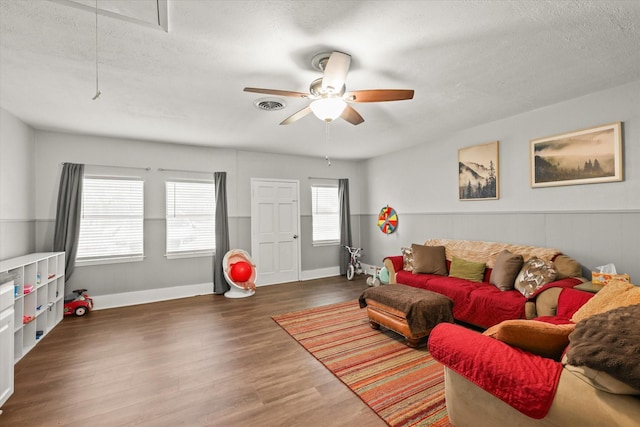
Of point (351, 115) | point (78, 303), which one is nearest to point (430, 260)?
point (351, 115)

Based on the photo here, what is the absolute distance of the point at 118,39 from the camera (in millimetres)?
2098

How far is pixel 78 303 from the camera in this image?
418 cm

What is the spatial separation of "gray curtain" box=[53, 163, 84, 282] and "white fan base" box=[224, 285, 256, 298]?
225cm

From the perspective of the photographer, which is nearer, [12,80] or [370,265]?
[12,80]

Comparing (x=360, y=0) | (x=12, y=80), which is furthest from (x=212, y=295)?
(x=360, y=0)

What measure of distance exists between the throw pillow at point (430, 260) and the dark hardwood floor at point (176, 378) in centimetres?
220

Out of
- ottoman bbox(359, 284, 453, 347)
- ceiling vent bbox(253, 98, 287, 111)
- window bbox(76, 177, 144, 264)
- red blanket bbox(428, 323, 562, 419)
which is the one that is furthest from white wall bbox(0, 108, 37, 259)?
red blanket bbox(428, 323, 562, 419)

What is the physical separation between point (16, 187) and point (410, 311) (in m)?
4.93

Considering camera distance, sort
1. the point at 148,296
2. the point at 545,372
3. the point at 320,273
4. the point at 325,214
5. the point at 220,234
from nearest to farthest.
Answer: the point at 545,372 → the point at 148,296 → the point at 220,234 → the point at 320,273 → the point at 325,214

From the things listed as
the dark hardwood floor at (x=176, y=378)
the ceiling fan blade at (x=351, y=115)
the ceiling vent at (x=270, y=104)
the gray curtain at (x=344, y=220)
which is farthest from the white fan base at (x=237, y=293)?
the ceiling fan blade at (x=351, y=115)

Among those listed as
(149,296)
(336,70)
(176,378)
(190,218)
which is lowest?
(176,378)

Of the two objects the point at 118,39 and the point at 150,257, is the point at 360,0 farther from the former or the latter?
the point at 150,257

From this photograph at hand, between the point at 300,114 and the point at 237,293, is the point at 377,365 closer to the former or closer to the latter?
the point at 300,114

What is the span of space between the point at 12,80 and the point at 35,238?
252cm
